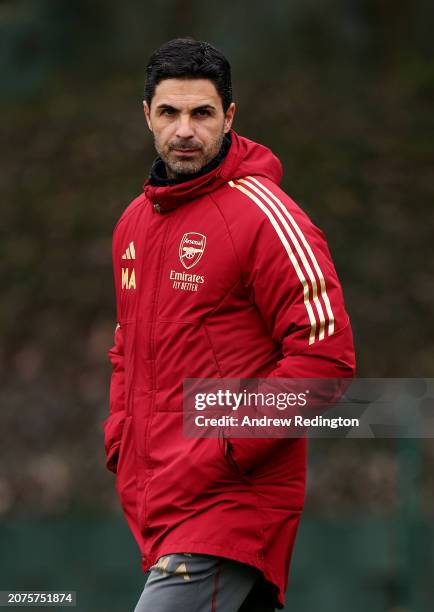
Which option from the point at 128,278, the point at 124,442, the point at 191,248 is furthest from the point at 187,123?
the point at 124,442

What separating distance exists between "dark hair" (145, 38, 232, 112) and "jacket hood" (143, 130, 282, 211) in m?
0.13

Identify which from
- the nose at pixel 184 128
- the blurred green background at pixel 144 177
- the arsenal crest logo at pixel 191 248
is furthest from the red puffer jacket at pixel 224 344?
the blurred green background at pixel 144 177

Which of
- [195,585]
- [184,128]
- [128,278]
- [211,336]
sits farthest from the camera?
[128,278]

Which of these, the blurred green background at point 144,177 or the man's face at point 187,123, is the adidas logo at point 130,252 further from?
the blurred green background at point 144,177

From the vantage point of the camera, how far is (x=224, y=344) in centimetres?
318

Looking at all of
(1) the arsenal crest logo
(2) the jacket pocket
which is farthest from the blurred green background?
(1) the arsenal crest logo

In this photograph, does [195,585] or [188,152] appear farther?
[188,152]

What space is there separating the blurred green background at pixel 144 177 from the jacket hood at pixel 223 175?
5.34 meters

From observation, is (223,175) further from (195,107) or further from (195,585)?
(195,585)

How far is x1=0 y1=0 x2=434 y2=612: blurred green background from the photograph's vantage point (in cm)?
938

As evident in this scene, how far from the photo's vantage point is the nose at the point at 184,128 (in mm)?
3289

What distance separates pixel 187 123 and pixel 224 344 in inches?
24.0

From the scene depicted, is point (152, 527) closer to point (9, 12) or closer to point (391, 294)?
point (391, 294)

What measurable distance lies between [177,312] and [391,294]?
7.18 m
